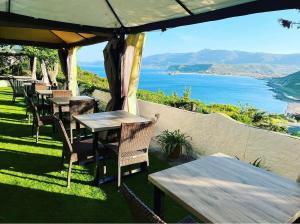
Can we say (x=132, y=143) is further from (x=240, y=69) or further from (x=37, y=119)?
(x=240, y=69)

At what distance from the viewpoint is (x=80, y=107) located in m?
5.90

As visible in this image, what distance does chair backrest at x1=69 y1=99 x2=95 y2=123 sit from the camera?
579 cm

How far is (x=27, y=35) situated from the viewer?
907 centimetres

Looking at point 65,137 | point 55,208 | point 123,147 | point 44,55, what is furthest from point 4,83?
point 55,208

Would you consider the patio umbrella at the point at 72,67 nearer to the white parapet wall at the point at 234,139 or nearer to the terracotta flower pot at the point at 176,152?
the white parapet wall at the point at 234,139

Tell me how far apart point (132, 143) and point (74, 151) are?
0.94 m

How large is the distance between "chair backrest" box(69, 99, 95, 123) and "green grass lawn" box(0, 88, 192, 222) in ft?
2.77

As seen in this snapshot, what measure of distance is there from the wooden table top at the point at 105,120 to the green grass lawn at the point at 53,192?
2.80 feet

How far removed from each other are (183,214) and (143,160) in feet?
3.58

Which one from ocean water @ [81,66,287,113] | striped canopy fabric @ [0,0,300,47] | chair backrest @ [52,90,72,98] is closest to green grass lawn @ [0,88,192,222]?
chair backrest @ [52,90,72,98]

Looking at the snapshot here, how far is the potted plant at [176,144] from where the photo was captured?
17.8 feet

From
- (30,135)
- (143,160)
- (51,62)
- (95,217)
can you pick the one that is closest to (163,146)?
(143,160)

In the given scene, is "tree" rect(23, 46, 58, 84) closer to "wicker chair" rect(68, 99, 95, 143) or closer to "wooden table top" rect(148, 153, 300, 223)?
"wicker chair" rect(68, 99, 95, 143)

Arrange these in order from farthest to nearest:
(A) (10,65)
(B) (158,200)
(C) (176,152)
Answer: (A) (10,65) → (C) (176,152) → (B) (158,200)
